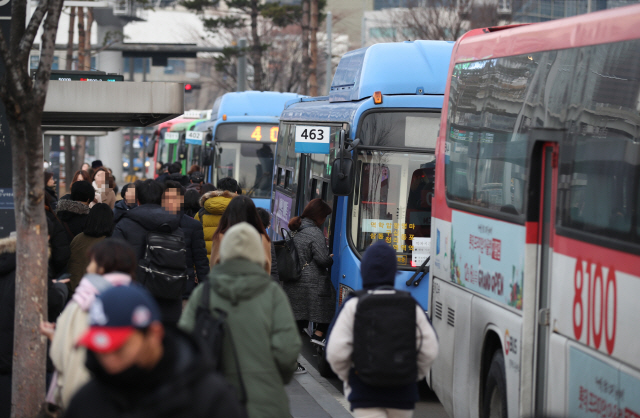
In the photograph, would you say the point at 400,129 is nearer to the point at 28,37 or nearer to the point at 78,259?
the point at 78,259

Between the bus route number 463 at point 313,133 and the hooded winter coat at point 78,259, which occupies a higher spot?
the bus route number 463 at point 313,133

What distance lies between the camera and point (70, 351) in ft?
13.9

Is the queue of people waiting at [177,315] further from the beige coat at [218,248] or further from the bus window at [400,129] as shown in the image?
the bus window at [400,129]

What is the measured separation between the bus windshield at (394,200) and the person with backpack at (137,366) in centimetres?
638

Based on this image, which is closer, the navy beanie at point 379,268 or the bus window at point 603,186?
the bus window at point 603,186

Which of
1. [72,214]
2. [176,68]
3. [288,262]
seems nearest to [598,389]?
[288,262]

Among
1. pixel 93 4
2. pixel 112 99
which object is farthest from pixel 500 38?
pixel 93 4

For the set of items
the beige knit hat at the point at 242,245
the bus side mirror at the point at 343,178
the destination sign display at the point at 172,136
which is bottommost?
the beige knit hat at the point at 242,245

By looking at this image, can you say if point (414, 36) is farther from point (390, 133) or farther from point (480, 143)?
point (480, 143)

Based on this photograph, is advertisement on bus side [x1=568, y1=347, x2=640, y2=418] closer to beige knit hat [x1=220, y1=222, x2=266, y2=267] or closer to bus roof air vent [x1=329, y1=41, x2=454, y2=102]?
beige knit hat [x1=220, y1=222, x2=266, y2=267]

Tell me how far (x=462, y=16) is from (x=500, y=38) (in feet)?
99.9

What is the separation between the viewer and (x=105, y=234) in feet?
24.8

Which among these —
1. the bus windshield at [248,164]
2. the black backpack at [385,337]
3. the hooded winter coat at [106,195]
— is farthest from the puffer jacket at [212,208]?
the bus windshield at [248,164]

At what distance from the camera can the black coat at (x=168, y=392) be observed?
2469mm
